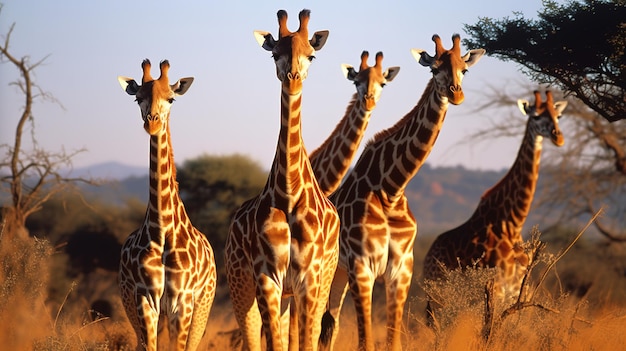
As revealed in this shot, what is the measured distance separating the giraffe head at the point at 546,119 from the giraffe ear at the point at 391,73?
1659 mm

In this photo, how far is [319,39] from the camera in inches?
301

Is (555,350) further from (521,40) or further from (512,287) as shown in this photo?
(521,40)

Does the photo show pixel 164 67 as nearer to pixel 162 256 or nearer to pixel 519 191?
pixel 162 256

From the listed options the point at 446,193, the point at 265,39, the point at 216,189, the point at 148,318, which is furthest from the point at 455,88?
the point at 446,193

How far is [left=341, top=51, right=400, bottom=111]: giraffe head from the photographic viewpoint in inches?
385

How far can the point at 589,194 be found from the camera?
20.2 meters

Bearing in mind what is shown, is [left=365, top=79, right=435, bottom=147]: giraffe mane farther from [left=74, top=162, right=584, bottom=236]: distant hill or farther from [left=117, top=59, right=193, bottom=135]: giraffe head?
[left=74, top=162, right=584, bottom=236]: distant hill

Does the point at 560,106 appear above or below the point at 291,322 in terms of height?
above

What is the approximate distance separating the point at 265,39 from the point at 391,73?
2.82 m

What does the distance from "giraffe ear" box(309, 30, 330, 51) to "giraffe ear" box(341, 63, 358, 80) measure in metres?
2.44

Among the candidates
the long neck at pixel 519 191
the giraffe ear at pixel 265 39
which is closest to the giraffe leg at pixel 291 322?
the giraffe ear at pixel 265 39

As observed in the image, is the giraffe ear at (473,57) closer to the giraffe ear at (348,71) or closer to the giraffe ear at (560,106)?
A: the giraffe ear at (348,71)

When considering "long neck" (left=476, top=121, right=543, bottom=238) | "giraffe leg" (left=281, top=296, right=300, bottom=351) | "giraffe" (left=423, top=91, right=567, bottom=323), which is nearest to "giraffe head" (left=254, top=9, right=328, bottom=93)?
"giraffe leg" (left=281, top=296, right=300, bottom=351)

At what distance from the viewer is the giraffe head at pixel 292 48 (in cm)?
734
